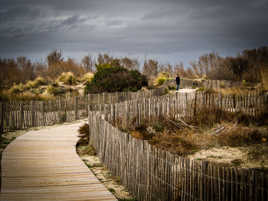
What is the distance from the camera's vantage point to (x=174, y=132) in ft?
41.5

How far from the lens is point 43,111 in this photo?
16000 millimetres

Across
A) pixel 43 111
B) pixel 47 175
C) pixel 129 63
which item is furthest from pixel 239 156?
pixel 129 63

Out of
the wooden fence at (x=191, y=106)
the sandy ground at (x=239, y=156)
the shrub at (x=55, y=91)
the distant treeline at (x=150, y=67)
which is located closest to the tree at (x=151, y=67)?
the distant treeline at (x=150, y=67)

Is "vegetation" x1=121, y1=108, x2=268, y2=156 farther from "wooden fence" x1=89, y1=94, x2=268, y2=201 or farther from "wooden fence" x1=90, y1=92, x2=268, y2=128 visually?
"wooden fence" x1=89, y1=94, x2=268, y2=201

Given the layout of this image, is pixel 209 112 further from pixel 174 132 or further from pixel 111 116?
pixel 111 116

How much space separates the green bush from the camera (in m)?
23.4

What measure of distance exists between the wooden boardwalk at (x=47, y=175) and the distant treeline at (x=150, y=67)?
642 inches

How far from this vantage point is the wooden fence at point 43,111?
14.6 m

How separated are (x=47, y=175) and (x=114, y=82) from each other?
17099 mm

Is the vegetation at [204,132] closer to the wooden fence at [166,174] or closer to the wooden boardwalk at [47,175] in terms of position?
the wooden fence at [166,174]

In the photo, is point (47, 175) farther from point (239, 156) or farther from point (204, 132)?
point (204, 132)

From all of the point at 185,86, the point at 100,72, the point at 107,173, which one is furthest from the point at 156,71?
the point at 107,173

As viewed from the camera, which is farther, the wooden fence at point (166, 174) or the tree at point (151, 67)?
the tree at point (151, 67)

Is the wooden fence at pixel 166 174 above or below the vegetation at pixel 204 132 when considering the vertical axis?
above
